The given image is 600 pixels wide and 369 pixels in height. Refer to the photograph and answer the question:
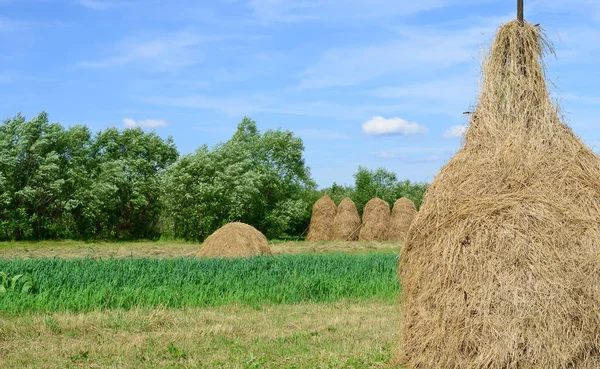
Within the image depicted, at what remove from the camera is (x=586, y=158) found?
7812mm

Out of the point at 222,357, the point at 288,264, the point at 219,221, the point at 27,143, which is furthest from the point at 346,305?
the point at 27,143

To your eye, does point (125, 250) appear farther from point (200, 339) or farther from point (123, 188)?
point (200, 339)

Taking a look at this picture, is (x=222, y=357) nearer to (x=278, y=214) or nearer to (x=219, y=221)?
(x=219, y=221)

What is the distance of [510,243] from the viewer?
705 centimetres

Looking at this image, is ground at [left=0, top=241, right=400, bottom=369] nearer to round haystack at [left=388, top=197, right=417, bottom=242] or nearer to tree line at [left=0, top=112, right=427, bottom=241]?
tree line at [left=0, top=112, right=427, bottom=241]

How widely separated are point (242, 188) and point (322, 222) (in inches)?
245

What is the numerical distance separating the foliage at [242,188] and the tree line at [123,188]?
0.08m

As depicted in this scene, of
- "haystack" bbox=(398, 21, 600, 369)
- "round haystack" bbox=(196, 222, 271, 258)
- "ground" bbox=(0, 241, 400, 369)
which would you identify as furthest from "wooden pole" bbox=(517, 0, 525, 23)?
"round haystack" bbox=(196, 222, 271, 258)

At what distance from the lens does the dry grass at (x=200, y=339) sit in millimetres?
8477

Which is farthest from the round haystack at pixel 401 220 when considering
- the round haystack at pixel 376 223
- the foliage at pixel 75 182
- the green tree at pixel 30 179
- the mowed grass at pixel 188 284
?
the mowed grass at pixel 188 284

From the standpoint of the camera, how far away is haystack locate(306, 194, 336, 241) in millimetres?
41938

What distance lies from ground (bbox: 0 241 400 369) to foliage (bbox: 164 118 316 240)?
1048 inches

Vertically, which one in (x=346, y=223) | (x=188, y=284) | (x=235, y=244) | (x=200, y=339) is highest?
(x=346, y=223)

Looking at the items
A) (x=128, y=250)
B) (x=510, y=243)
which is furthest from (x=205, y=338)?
(x=128, y=250)
